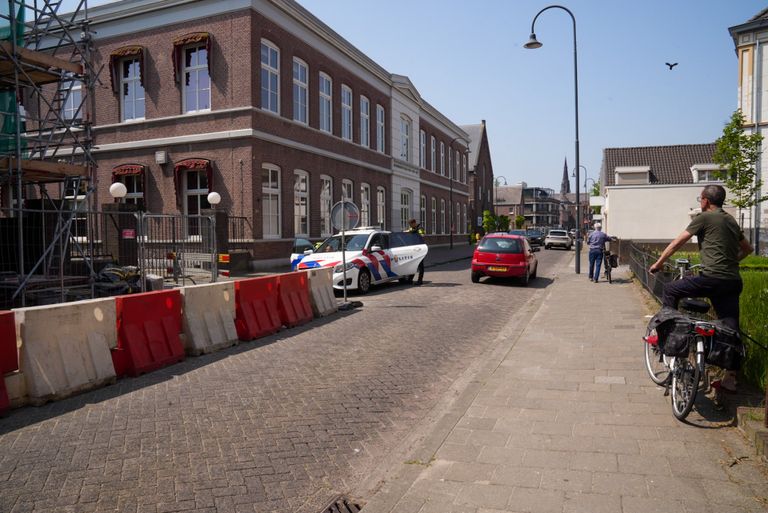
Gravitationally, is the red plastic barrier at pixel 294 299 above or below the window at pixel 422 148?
below

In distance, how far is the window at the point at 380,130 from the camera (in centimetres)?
3253

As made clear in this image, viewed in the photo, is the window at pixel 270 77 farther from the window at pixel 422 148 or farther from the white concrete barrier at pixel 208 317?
the window at pixel 422 148

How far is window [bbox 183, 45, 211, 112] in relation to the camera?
21.3 metres

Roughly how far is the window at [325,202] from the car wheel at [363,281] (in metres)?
11.2

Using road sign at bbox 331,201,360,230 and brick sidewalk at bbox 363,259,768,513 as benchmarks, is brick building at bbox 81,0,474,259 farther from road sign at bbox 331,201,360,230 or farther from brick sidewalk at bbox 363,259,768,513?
brick sidewalk at bbox 363,259,768,513

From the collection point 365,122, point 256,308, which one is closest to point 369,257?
point 256,308

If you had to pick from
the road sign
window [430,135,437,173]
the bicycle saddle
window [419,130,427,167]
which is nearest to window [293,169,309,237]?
the road sign

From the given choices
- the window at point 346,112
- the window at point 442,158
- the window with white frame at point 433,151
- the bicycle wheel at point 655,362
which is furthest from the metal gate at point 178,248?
the window at point 442,158

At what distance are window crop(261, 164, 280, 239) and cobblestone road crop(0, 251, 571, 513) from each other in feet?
45.5

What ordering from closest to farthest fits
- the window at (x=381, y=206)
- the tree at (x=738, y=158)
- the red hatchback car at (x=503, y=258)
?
1. the red hatchback car at (x=503, y=258)
2. the tree at (x=738, y=158)
3. the window at (x=381, y=206)

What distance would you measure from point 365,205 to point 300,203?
7161 mm

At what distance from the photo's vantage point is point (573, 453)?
13.3 feet

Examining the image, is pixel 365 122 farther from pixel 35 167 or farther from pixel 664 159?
pixel 664 159

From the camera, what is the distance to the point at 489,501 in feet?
11.0
